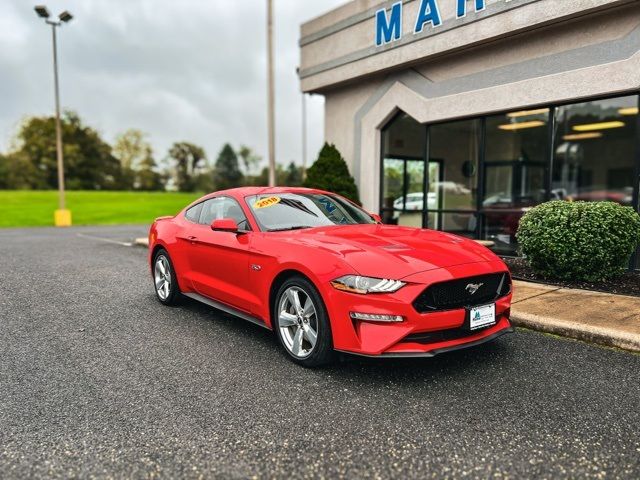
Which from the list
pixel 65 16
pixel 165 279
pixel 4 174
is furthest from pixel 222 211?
pixel 4 174

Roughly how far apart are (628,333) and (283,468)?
3.58m

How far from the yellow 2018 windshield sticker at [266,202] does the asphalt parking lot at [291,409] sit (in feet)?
4.26

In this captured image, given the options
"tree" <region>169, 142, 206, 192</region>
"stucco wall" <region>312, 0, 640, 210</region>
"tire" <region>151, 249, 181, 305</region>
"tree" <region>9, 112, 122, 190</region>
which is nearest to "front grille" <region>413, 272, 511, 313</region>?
"tire" <region>151, 249, 181, 305</region>

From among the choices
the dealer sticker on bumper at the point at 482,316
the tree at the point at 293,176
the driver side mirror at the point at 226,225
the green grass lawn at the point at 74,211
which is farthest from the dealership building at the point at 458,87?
the tree at the point at 293,176

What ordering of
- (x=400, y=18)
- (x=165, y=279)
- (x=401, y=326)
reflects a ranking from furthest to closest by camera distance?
1. (x=400, y=18)
2. (x=165, y=279)
3. (x=401, y=326)

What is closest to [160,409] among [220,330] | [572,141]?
[220,330]

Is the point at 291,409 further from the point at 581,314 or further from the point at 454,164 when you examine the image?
the point at 454,164

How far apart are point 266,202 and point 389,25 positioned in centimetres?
796

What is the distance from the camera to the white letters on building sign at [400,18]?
31.6 ft

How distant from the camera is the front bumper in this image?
3455 millimetres

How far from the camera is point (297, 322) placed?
159 inches

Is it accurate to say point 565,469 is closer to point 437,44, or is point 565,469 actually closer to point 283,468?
point 283,468

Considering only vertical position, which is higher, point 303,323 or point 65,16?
A: point 65,16

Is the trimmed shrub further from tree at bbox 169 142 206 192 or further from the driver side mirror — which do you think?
tree at bbox 169 142 206 192
